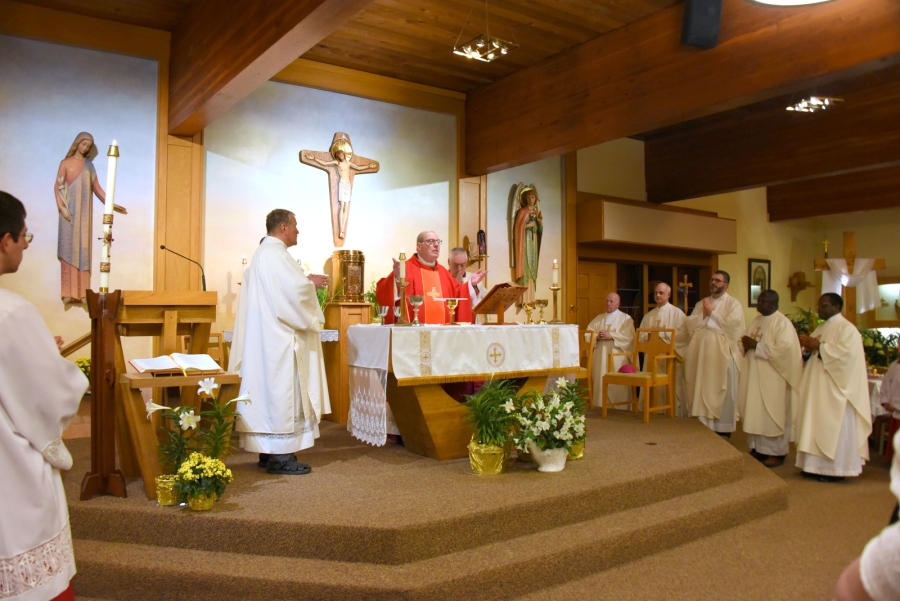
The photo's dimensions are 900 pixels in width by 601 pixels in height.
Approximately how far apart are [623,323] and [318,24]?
5.59 meters

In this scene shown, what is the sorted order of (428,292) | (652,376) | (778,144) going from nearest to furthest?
1. (428,292)
2. (652,376)
3. (778,144)

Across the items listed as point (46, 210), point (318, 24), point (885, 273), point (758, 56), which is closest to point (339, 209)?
point (46, 210)

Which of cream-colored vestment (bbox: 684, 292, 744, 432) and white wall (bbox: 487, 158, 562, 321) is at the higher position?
white wall (bbox: 487, 158, 562, 321)

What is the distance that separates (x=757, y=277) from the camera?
12734 mm

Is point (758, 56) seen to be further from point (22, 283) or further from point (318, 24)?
point (22, 283)

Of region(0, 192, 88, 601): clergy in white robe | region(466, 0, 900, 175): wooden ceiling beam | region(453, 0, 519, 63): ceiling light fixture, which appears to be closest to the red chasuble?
region(453, 0, 519, 63): ceiling light fixture

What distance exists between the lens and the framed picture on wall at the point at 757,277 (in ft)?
41.2

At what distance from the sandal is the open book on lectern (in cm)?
180

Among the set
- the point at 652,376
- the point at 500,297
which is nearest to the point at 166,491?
the point at 500,297

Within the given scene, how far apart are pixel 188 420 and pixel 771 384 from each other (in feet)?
17.1

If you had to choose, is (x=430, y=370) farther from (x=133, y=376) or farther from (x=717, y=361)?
(x=717, y=361)

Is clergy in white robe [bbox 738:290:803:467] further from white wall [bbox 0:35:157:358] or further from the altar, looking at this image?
white wall [bbox 0:35:157:358]

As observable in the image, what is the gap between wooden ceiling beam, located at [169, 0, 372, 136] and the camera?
173 inches

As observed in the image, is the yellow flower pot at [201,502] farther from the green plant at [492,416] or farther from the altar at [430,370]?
the green plant at [492,416]
